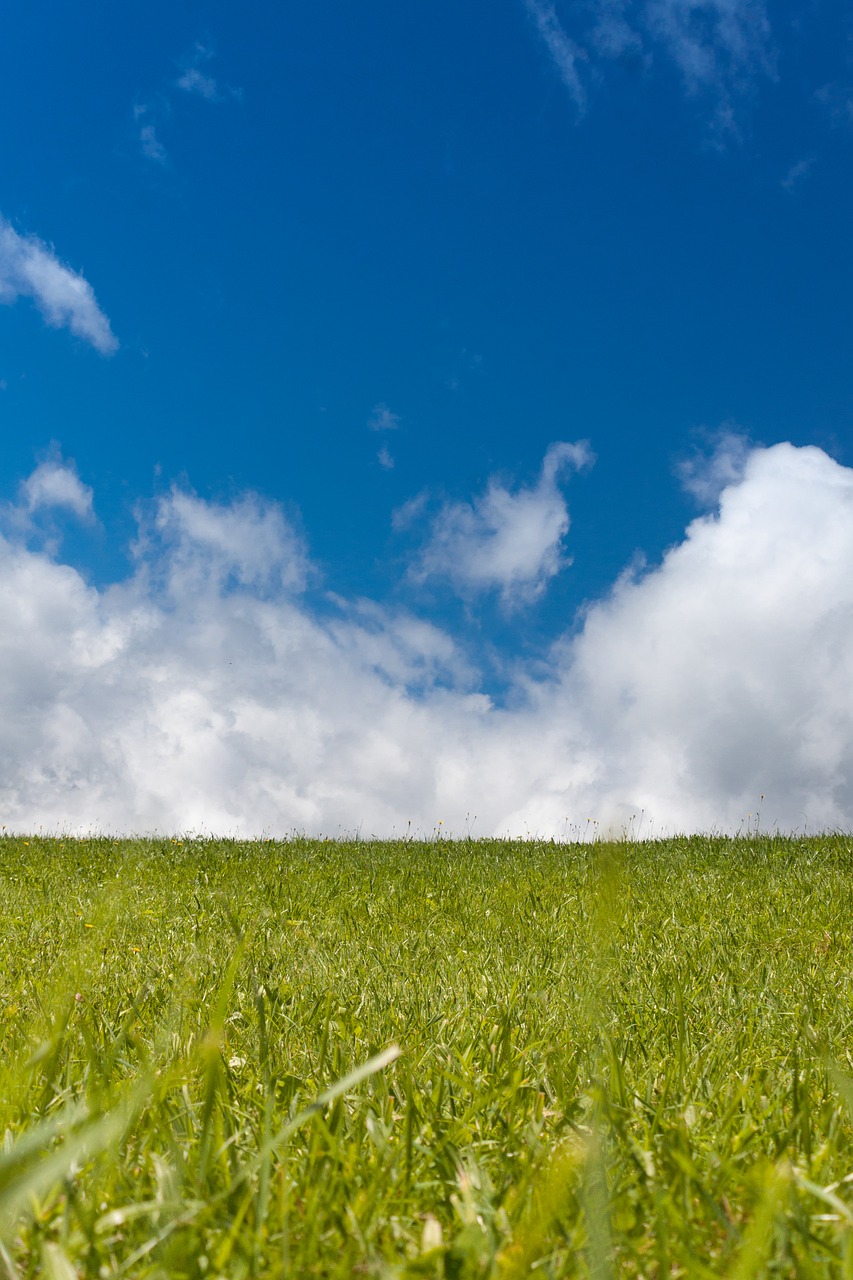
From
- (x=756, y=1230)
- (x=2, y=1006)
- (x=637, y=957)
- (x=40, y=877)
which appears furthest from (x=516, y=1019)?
(x=40, y=877)

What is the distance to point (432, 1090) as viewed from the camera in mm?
2262

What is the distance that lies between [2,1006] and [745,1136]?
10.4 ft

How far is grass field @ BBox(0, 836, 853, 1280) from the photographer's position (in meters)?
1.19

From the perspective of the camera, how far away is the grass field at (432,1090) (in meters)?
1.19

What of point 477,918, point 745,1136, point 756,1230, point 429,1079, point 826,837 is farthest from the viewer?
point 826,837

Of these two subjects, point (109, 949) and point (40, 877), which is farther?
point (40, 877)

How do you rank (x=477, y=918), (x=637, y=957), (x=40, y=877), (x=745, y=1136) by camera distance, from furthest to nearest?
(x=40, y=877), (x=477, y=918), (x=637, y=957), (x=745, y=1136)

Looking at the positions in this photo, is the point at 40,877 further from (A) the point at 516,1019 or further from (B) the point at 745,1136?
(B) the point at 745,1136

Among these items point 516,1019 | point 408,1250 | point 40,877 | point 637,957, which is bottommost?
point 408,1250

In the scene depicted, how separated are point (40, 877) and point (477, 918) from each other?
547 cm

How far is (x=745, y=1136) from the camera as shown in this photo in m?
1.79

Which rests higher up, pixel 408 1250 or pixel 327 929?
pixel 327 929

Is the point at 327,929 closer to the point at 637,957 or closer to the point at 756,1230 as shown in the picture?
the point at 637,957

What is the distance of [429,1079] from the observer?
7.82ft
